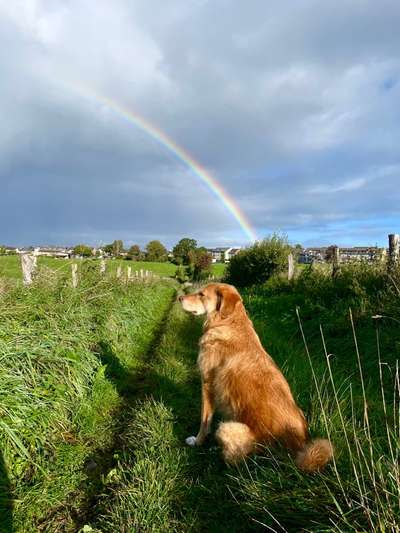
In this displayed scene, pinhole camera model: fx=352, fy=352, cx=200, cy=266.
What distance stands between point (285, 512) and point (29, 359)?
324 cm

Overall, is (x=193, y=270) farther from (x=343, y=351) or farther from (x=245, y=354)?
(x=245, y=354)

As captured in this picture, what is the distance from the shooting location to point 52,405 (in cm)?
413

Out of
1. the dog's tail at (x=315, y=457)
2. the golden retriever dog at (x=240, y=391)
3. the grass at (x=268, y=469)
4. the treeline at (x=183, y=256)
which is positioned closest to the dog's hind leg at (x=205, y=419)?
the golden retriever dog at (x=240, y=391)

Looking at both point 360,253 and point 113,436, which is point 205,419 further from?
point 360,253

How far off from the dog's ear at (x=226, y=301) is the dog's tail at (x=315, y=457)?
Result: 1762 mm

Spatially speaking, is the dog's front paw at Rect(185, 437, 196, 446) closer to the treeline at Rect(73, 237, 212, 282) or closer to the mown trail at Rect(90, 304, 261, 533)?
the mown trail at Rect(90, 304, 261, 533)

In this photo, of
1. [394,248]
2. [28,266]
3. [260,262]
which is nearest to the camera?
[28,266]

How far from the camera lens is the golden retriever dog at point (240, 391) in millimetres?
3086

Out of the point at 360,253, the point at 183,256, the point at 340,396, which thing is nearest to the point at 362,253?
the point at 360,253

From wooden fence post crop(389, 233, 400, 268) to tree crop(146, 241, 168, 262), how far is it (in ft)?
263

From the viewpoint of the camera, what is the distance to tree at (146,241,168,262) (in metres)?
88.4

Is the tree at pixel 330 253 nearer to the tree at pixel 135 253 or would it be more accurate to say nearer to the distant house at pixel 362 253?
the distant house at pixel 362 253

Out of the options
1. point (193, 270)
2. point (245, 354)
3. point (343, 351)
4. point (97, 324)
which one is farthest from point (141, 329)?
point (193, 270)

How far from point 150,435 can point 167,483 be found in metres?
0.79
